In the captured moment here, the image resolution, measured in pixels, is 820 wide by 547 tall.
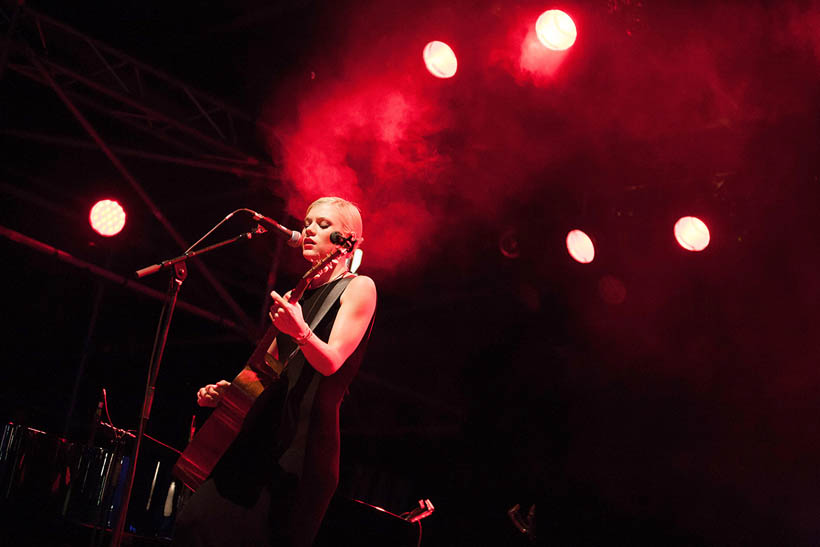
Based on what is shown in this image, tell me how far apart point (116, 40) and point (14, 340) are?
5462mm

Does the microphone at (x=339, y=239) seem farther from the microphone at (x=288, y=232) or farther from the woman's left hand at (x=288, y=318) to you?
the woman's left hand at (x=288, y=318)

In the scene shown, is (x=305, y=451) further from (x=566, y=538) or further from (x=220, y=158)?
(x=566, y=538)

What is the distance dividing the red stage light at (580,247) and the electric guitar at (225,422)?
5.97 metres

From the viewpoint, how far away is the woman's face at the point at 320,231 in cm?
321

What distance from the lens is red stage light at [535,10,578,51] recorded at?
5.98 m

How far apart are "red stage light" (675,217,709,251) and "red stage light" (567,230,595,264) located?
3.32ft

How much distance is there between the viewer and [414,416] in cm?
1223

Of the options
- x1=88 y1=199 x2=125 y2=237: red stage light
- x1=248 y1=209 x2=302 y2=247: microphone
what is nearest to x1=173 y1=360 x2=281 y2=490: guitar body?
x1=248 y1=209 x2=302 y2=247: microphone

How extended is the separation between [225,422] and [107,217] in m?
6.32

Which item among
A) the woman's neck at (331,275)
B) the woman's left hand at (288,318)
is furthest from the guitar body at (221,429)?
the woman's neck at (331,275)

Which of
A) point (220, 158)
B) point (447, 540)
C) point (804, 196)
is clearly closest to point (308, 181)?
point (220, 158)

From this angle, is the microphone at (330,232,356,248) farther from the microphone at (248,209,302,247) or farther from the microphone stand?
the microphone stand

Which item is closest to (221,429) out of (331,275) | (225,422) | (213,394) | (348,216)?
(225,422)

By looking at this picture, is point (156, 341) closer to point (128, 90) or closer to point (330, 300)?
point (330, 300)
